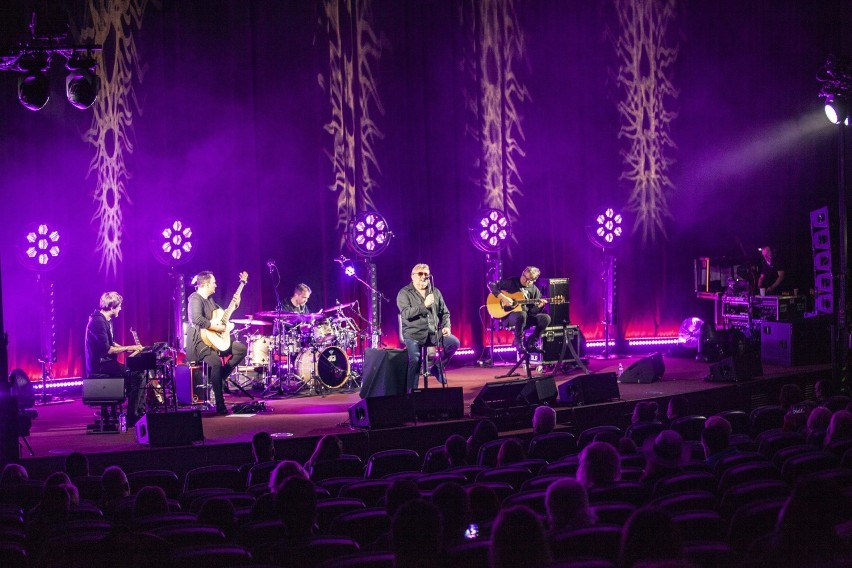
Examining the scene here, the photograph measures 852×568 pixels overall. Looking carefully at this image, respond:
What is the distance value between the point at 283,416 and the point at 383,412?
6.69 feet

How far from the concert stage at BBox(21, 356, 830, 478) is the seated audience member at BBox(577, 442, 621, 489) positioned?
14.1ft

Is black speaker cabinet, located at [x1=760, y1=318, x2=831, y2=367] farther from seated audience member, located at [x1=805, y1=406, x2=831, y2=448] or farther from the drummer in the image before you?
the drummer

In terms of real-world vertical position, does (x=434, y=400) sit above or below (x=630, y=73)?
below

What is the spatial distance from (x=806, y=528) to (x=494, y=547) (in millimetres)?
1455

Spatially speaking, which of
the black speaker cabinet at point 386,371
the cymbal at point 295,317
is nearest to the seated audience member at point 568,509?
the black speaker cabinet at point 386,371

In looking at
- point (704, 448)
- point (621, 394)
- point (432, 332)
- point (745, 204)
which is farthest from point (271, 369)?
point (745, 204)

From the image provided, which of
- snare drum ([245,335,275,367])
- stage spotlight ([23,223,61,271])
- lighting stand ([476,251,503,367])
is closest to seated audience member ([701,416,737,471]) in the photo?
snare drum ([245,335,275,367])

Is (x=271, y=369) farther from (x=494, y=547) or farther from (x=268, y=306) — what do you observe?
(x=494, y=547)

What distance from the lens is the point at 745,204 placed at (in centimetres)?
1930

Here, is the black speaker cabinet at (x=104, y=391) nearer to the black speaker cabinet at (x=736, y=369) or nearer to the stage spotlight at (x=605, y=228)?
the black speaker cabinet at (x=736, y=369)

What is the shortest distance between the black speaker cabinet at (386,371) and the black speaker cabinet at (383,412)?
42.5 inches

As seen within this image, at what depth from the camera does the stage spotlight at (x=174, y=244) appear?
13188mm

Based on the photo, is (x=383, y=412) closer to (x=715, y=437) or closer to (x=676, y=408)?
(x=676, y=408)

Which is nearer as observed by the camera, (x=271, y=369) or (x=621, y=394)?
(x=621, y=394)
